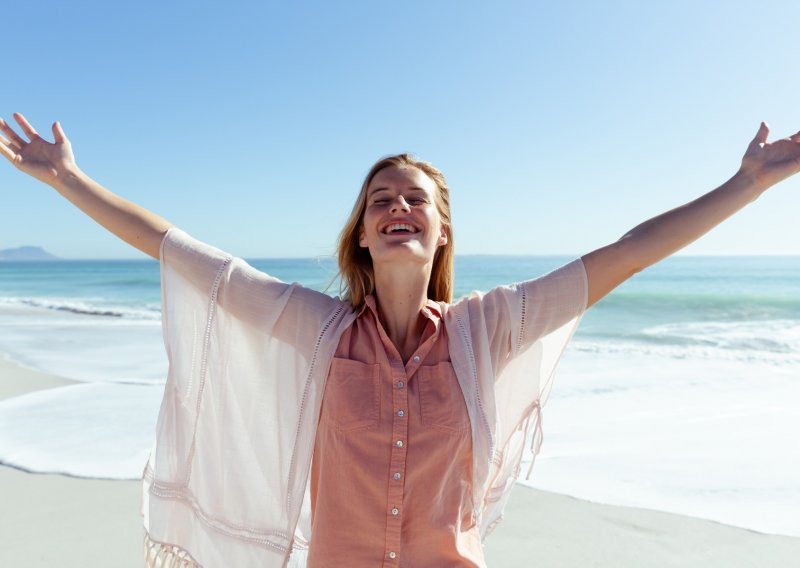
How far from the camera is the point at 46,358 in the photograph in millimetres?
9016

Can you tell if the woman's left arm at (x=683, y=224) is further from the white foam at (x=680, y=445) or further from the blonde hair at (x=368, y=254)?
the white foam at (x=680, y=445)

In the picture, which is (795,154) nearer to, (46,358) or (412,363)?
(412,363)

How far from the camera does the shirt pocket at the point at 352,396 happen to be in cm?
200

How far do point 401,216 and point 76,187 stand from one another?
1.16m

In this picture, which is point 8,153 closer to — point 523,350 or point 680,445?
point 523,350

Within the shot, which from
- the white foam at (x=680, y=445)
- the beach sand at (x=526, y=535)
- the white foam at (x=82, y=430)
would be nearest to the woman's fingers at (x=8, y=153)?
the beach sand at (x=526, y=535)

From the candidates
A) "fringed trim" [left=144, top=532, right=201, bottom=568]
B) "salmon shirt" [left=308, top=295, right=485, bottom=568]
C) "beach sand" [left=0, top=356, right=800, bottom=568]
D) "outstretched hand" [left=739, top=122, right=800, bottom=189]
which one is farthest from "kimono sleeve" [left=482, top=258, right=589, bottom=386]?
"beach sand" [left=0, top=356, right=800, bottom=568]

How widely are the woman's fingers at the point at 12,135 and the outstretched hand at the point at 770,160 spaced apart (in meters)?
2.64

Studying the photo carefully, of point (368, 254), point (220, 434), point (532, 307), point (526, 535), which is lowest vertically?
A: point (526, 535)

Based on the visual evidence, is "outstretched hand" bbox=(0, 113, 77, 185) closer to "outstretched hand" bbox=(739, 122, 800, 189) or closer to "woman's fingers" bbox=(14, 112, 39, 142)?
"woman's fingers" bbox=(14, 112, 39, 142)

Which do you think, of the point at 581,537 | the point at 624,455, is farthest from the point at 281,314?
the point at 624,455

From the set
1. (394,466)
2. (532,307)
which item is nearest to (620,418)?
(532,307)

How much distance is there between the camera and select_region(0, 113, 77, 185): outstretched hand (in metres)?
2.31

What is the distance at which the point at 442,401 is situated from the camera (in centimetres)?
202
